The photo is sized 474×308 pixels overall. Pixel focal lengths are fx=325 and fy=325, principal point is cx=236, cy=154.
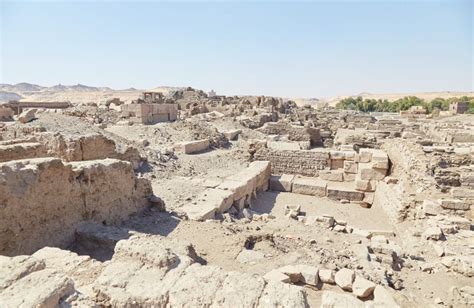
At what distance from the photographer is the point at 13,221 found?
435 cm

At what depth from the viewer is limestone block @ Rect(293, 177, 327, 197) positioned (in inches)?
418

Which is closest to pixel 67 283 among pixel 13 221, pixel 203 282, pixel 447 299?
pixel 203 282

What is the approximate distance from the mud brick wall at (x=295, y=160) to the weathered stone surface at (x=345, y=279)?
7.57 metres

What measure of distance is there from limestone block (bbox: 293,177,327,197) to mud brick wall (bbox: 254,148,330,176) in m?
0.80

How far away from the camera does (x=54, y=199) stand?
4969 mm

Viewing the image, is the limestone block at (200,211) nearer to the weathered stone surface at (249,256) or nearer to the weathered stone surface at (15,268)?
the weathered stone surface at (249,256)

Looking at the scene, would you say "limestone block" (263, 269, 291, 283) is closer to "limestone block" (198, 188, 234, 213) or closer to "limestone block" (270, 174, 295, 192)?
"limestone block" (198, 188, 234, 213)

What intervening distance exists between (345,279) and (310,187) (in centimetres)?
643

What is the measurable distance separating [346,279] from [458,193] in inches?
197

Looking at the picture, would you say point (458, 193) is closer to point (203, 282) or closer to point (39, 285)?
point (203, 282)

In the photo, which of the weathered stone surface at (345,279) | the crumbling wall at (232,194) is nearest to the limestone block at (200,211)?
the crumbling wall at (232,194)

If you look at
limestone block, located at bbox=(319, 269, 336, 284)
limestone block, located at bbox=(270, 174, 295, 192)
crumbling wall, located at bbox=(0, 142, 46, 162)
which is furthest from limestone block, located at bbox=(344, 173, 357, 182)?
crumbling wall, located at bbox=(0, 142, 46, 162)

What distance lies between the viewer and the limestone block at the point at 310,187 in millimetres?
10609

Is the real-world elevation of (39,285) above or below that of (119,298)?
above
